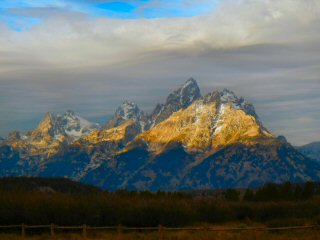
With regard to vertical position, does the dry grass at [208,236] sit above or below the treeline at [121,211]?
above

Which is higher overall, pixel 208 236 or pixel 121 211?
pixel 208 236

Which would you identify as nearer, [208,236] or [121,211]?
[208,236]

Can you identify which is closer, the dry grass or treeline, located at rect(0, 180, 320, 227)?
the dry grass

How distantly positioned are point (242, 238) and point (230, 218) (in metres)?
56.3

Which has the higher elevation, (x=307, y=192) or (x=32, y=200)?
(x=32, y=200)

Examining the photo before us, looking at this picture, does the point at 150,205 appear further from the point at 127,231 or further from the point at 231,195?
the point at 231,195

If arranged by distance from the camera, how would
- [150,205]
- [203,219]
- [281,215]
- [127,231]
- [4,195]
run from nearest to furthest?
[127,231]
[4,195]
[150,205]
[203,219]
[281,215]

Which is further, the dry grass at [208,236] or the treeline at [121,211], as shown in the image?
the treeline at [121,211]

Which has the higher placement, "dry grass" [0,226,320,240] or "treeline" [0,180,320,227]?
"dry grass" [0,226,320,240]

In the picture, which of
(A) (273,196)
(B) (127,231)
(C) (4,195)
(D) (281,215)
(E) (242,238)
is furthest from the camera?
(A) (273,196)

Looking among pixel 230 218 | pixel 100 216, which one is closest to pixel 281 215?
pixel 230 218

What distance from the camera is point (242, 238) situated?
54469 millimetres

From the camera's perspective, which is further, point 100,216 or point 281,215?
point 281,215

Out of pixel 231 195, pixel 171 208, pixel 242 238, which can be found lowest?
pixel 231 195
